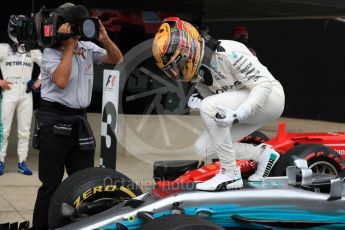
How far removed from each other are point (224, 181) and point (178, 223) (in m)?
0.83

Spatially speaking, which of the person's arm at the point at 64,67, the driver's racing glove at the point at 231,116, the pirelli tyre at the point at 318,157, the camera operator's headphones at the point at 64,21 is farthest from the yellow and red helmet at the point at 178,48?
the pirelli tyre at the point at 318,157

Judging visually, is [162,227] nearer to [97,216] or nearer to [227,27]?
[97,216]

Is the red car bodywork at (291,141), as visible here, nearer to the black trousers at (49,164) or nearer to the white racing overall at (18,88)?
the black trousers at (49,164)

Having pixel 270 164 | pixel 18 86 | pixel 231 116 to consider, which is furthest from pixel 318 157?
pixel 18 86

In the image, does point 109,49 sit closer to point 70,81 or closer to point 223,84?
point 70,81

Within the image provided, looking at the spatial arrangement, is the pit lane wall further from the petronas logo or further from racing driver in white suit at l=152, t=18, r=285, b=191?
racing driver in white suit at l=152, t=18, r=285, b=191

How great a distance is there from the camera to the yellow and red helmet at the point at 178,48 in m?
3.92

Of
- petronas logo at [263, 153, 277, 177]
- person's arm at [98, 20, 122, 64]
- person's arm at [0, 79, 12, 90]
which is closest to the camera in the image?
person's arm at [98, 20, 122, 64]

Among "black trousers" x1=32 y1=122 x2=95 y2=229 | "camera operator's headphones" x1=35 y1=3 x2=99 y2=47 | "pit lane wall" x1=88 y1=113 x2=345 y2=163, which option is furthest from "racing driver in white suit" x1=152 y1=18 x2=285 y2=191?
"pit lane wall" x1=88 y1=113 x2=345 y2=163

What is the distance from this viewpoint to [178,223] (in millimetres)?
3156

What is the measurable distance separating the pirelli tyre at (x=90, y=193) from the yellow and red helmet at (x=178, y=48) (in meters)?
0.86

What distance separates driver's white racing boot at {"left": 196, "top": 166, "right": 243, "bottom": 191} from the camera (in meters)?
3.83

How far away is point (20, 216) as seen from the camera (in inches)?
209

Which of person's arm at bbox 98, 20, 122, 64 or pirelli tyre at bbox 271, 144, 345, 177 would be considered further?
pirelli tyre at bbox 271, 144, 345, 177
